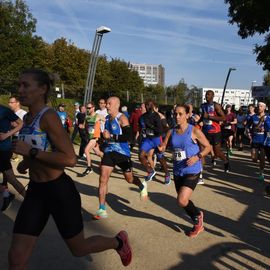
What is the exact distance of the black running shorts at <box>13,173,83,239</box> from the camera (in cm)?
327

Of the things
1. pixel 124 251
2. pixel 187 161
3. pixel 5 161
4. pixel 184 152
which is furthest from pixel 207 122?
pixel 124 251

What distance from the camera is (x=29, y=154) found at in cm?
310

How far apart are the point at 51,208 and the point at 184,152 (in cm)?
273

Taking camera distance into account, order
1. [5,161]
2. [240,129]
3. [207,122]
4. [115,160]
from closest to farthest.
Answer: [115,160]
[5,161]
[207,122]
[240,129]

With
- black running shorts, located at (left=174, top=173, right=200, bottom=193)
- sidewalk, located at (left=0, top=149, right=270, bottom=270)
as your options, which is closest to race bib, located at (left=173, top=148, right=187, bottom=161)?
black running shorts, located at (left=174, top=173, right=200, bottom=193)

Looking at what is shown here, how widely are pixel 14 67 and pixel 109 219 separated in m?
33.3

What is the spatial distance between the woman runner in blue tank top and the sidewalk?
309mm

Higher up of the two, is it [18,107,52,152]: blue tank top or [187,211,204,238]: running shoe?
[18,107,52,152]: blue tank top

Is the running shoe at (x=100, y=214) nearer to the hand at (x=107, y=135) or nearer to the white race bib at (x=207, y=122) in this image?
the hand at (x=107, y=135)

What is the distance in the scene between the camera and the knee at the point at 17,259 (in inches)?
124

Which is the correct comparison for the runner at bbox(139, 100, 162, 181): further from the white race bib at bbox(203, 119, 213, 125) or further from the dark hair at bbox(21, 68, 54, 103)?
the dark hair at bbox(21, 68, 54, 103)

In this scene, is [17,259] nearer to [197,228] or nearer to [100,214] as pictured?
[197,228]

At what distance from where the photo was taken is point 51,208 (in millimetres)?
3322

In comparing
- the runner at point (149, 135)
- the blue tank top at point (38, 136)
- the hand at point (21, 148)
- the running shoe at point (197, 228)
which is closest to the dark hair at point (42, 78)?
the blue tank top at point (38, 136)
